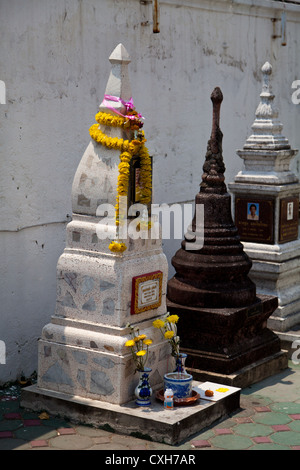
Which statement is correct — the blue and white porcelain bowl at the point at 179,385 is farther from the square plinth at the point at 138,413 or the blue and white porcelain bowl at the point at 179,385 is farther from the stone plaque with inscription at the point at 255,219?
the stone plaque with inscription at the point at 255,219

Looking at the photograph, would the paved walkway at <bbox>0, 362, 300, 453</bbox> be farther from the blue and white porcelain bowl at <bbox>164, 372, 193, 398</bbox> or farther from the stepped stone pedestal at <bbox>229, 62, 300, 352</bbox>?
the stepped stone pedestal at <bbox>229, 62, 300, 352</bbox>

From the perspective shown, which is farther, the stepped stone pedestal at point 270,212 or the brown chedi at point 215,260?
the stepped stone pedestal at point 270,212

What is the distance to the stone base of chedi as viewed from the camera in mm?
6875

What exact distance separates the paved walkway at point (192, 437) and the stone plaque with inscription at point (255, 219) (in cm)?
215

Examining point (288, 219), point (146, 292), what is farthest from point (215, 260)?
point (288, 219)

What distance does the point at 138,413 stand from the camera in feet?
19.0

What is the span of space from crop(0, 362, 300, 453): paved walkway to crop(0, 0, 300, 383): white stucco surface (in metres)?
0.91

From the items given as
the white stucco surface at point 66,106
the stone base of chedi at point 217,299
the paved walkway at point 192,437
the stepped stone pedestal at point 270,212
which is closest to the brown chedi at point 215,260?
the stone base of chedi at point 217,299

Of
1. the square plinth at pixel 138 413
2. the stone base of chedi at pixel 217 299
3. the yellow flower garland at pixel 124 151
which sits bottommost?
the square plinth at pixel 138 413

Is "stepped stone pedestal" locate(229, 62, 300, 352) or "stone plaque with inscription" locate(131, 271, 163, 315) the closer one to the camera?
"stone plaque with inscription" locate(131, 271, 163, 315)

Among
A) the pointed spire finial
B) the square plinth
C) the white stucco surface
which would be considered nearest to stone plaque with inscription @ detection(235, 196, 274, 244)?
the pointed spire finial

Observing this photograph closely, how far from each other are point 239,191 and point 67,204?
2.06 meters

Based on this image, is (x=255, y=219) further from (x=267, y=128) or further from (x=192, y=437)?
(x=192, y=437)

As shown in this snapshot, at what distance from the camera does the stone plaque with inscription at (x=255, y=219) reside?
27.1ft
